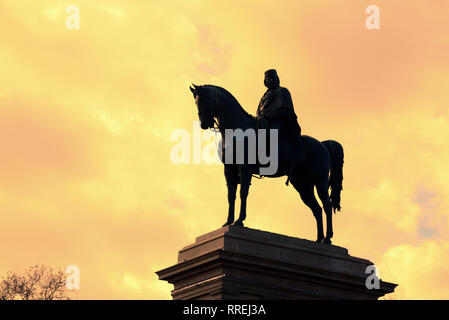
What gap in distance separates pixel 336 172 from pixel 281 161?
114 inches

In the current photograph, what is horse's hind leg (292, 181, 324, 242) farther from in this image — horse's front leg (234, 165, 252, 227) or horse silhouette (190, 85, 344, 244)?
horse's front leg (234, 165, 252, 227)

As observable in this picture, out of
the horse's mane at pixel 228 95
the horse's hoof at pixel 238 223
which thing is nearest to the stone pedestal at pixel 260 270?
Answer: the horse's hoof at pixel 238 223

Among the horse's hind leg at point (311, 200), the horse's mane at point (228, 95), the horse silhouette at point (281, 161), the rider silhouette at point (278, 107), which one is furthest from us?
the horse's hind leg at point (311, 200)

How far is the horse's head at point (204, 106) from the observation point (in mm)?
31000

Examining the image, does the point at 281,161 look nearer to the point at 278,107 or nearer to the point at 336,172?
the point at 278,107

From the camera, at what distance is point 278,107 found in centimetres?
3175

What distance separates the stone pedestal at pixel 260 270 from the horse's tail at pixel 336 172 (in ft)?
7.48

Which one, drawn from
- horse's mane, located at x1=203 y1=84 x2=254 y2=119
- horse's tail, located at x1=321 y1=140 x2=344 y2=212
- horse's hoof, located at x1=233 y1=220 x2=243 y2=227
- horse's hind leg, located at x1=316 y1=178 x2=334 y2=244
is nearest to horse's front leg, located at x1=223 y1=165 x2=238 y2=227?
horse's hoof, located at x1=233 y1=220 x2=243 y2=227

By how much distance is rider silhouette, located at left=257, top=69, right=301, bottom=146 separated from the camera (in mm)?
31656

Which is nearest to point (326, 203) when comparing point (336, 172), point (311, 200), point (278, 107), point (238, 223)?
point (311, 200)

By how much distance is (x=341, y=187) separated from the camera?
111 feet

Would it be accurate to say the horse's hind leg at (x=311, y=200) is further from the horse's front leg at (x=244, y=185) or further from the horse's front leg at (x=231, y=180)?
the horse's front leg at (x=244, y=185)
